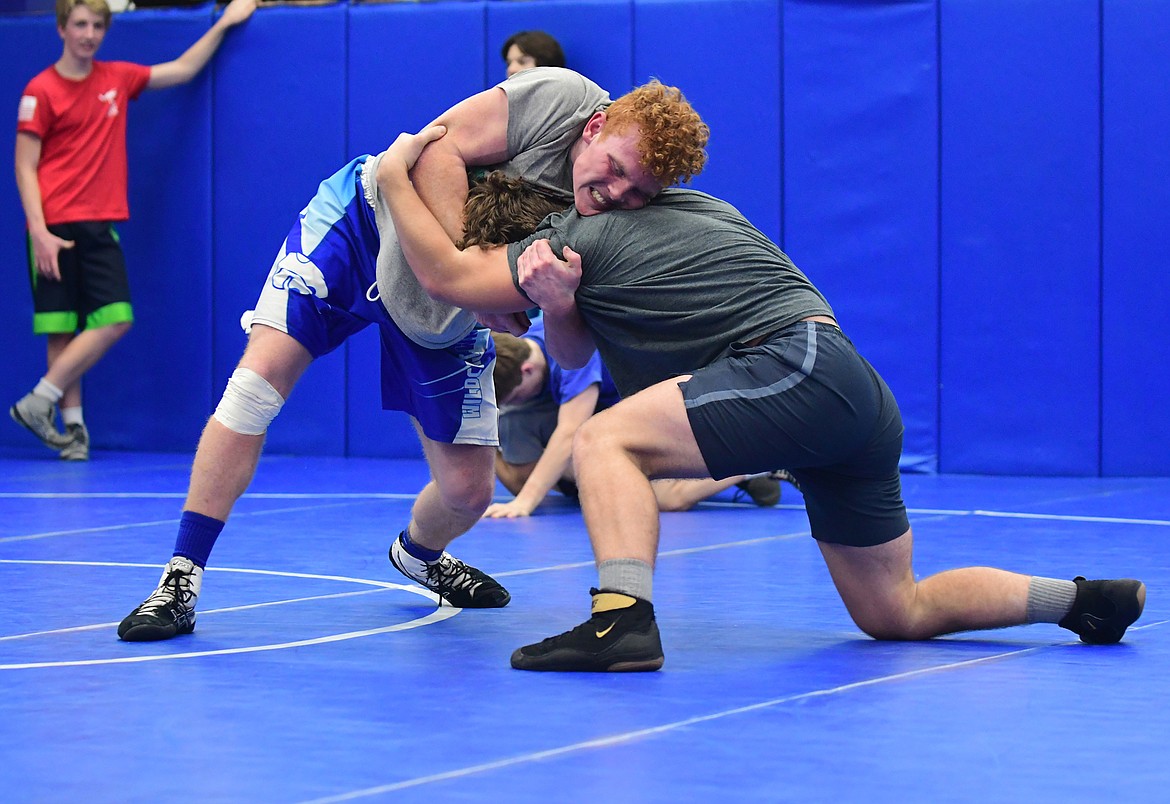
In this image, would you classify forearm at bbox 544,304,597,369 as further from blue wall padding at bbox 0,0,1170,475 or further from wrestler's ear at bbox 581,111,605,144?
blue wall padding at bbox 0,0,1170,475

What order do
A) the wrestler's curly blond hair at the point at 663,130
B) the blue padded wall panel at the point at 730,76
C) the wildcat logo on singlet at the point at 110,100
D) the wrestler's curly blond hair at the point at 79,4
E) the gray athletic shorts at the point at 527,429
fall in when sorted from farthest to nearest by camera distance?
the wildcat logo on singlet at the point at 110,100 < the wrestler's curly blond hair at the point at 79,4 < the blue padded wall panel at the point at 730,76 < the gray athletic shorts at the point at 527,429 < the wrestler's curly blond hair at the point at 663,130

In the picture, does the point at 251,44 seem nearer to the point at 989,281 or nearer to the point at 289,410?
the point at 289,410

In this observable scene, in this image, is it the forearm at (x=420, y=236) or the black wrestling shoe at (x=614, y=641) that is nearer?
the black wrestling shoe at (x=614, y=641)

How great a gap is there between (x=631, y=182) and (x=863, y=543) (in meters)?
0.87

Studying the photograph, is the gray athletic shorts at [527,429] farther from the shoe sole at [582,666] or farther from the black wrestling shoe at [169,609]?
the shoe sole at [582,666]

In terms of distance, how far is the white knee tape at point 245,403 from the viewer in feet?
12.0

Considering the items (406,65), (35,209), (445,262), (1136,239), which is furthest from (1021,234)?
(35,209)

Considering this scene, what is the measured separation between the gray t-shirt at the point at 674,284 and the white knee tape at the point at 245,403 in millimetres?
740

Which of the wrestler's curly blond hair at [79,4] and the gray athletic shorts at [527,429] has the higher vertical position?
the wrestler's curly blond hair at [79,4]

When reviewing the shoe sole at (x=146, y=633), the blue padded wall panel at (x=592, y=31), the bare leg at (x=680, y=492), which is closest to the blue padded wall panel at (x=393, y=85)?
the blue padded wall panel at (x=592, y=31)

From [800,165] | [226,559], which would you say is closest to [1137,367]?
[800,165]

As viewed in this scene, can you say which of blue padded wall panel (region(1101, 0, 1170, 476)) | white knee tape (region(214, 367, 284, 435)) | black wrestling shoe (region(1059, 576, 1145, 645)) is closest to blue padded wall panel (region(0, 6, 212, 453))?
blue padded wall panel (region(1101, 0, 1170, 476))

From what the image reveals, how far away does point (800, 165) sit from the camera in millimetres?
7555

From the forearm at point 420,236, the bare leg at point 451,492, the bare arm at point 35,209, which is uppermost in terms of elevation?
the bare arm at point 35,209
